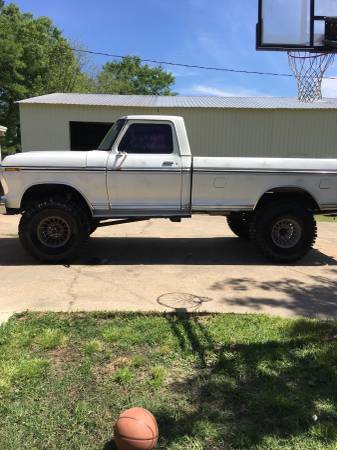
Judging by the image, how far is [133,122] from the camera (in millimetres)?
7391

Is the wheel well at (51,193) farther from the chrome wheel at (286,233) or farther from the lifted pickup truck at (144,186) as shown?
the chrome wheel at (286,233)

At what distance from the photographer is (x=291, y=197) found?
7695 millimetres

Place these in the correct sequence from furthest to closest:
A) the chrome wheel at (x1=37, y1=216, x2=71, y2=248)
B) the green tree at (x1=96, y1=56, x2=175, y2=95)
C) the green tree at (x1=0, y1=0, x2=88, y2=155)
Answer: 1. the green tree at (x1=96, y1=56, x2=175, y2=95)
2. the green tree at (x1=0, y1=0, x2=88, y2=155)
3. the chrome wheel at (x1=37, y1=216, x2=71, y2=248)

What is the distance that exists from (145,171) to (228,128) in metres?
11.8

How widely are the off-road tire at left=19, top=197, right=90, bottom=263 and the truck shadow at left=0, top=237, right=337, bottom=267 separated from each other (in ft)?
0.84

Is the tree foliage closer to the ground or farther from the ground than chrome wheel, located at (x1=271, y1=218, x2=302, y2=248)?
farther from the ground

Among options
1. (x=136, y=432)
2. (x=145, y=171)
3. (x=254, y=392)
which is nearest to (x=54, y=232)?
(x=145, y=171)

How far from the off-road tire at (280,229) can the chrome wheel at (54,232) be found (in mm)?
2879

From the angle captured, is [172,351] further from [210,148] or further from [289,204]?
[210,148]

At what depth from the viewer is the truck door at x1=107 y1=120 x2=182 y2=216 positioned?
726 cm

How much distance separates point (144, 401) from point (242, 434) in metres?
0.72

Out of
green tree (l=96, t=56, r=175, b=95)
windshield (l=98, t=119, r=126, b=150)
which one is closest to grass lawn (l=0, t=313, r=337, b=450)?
windshield (l=98, t=119, r=126, b=150)

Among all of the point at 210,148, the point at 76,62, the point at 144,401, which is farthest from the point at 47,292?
the point at 76,62

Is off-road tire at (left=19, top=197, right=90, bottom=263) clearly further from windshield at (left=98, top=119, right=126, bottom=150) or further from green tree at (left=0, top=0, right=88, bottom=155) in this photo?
green tree at (left=0, top=0, right=88, bottom=155)
